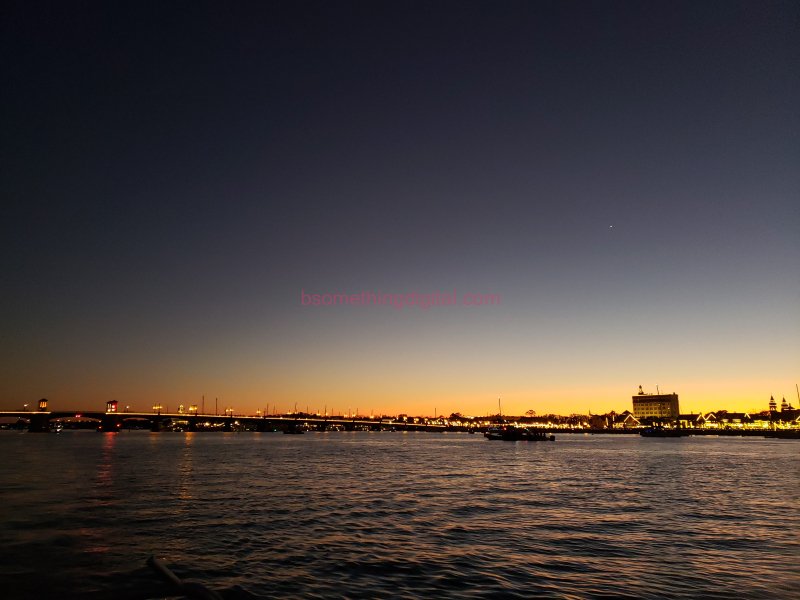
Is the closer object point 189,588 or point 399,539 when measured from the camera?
point 189,588

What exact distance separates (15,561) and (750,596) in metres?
25.1

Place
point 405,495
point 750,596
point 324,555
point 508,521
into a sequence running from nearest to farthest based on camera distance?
point 750,596
point 324,555
point 508,521
point 405,495

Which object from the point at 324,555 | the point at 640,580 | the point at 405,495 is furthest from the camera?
the point at 405,495

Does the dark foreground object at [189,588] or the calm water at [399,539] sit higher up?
the dark foreground object at [189,588]

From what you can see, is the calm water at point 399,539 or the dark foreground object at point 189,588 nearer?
the dark foreground object at point 189,588

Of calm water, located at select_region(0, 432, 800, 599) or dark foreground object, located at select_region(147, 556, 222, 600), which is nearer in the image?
dark foreground object, located at select_region(147, 556, 222, 600)

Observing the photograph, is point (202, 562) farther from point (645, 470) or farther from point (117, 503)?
point (645, 470)

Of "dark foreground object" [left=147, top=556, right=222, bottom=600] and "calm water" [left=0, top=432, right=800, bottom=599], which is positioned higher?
"dark foreground object" [left=147, top=556, right=222, bottom=600]

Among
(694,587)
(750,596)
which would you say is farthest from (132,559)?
(750,596)

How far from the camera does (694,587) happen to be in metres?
17.2

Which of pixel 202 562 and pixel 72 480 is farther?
pixel 72 480

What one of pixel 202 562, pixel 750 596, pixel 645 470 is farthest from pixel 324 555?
pixel 645 470

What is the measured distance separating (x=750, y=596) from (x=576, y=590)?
208 inches

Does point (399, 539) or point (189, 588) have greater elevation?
point (189, 588)
